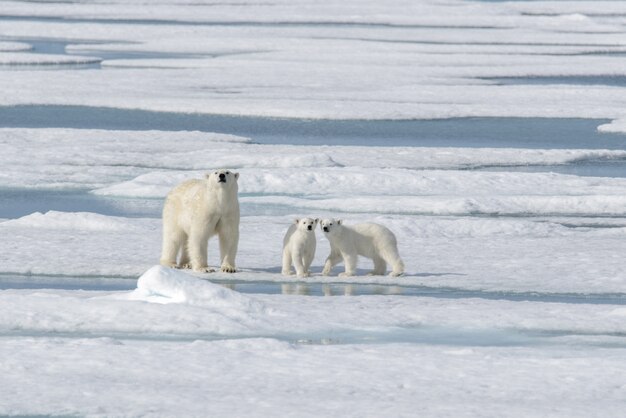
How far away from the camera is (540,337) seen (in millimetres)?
5855

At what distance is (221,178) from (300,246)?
1.74ft

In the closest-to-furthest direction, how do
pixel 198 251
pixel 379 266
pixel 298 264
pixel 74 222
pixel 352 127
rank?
pixel 298 264 < pixel 198 251 < pixel 379 266 < pixel 74 222 < pixel 352 127

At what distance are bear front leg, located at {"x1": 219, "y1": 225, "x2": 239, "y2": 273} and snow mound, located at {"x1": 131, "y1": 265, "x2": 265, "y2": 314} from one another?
94 cm

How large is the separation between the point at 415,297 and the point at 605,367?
1590 millimetres

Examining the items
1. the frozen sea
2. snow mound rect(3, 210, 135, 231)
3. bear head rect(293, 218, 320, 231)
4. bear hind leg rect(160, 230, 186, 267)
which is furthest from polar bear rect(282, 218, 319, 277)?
snow mound rect(3, 210, 135, 231)

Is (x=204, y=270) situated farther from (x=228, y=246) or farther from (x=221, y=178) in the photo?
(x=221, y=178)

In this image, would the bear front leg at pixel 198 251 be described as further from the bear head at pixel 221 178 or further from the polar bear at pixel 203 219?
the bear head at pixel 221 178

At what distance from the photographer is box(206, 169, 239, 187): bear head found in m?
7.04

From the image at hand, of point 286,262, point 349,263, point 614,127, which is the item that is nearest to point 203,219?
point 286,262

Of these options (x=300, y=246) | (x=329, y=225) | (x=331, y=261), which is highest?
(x=329, y=225)

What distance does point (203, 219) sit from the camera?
7.19 meters

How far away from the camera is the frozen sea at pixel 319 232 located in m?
5.00

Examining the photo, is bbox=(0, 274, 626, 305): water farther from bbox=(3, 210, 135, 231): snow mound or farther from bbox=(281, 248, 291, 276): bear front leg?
bbox=(3, 210, 135, 231): snow mound

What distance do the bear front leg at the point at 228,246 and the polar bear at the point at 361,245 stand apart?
0.48m
